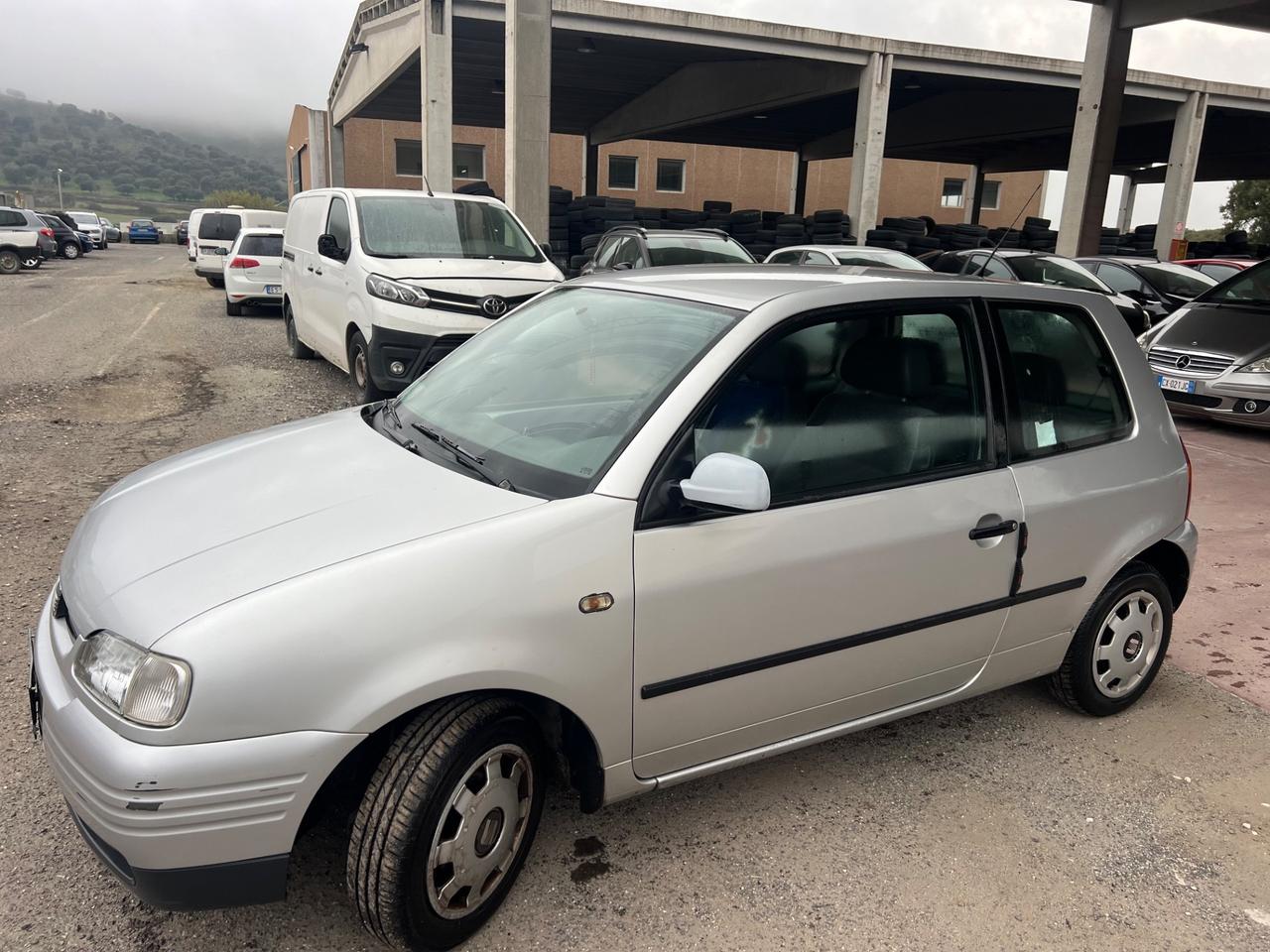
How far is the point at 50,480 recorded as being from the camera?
5.91 meters

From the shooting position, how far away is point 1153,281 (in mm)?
12977

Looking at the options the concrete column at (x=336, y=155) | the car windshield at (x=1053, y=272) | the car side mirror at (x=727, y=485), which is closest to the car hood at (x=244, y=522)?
the car side mirror at (x=727, y=485)

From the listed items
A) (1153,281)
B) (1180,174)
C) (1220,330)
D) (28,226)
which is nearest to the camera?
(1220,330)

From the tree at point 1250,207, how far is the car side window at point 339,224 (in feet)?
209

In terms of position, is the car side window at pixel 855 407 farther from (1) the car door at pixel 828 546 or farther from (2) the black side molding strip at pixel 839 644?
(2) the black side molding strip at pixel 839 644

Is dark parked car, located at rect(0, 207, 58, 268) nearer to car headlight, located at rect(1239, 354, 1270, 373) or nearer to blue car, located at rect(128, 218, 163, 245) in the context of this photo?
car headlight, located at rect(1239, 354, 1270, 373)

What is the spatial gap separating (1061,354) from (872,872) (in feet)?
6.18

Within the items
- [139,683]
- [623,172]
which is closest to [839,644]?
[139,683]

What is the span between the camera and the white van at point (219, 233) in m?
21.2

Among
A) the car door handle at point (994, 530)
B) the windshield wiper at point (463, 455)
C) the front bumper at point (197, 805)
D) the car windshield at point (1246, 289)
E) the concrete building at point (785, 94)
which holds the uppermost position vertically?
the concrete building at point (785, 94)

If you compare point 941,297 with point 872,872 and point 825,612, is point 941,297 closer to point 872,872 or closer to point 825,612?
point 825,612

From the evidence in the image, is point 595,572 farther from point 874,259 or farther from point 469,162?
point 469,162

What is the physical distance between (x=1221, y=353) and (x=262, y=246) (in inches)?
538

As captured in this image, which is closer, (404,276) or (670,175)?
(404,276)
